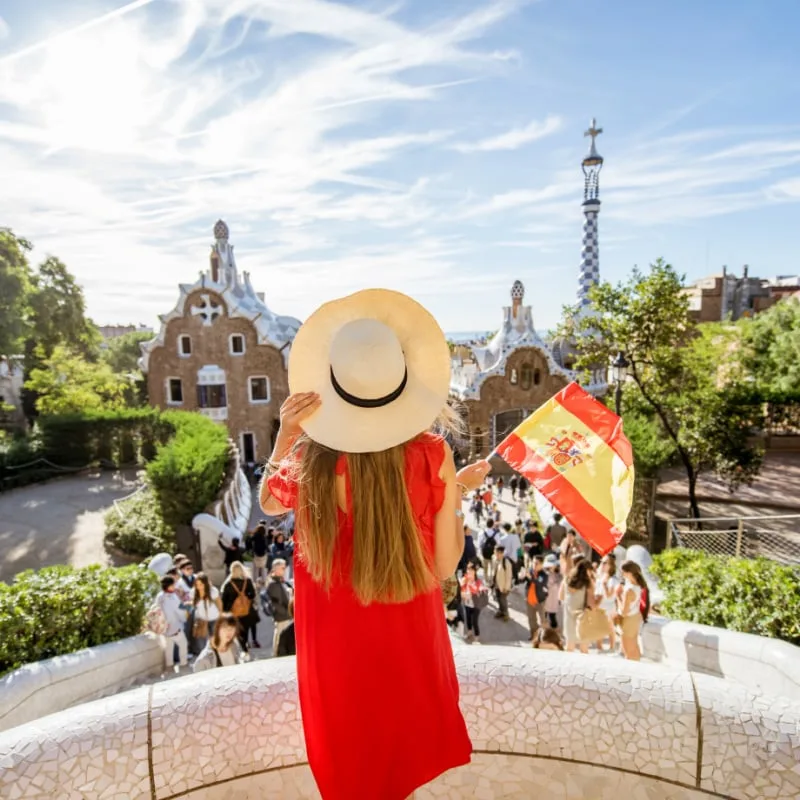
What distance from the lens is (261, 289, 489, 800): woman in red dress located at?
1934mm

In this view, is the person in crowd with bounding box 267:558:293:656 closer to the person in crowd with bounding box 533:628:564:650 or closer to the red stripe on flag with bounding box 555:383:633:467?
the person in crowd with bounding box 533:628:564:650

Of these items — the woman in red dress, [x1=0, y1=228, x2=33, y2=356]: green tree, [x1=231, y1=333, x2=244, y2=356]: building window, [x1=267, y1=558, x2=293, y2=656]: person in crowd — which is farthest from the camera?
[x1=231, y1=333, x2=244, y2=356]: building window

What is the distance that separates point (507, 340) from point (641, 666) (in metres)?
21.4

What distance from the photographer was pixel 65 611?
5.12 m

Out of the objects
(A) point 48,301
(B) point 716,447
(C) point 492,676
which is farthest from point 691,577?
(A) point 48,301

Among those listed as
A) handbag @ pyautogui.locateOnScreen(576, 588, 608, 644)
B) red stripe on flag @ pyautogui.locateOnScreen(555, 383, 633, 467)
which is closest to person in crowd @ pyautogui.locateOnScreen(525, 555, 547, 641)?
handbag @ pyautogui.locateOnScreen(576, 588, 608, 644)

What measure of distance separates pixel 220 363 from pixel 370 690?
79.1ft

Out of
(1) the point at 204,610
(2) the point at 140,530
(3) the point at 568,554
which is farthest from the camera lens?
(2) the point at 140,530

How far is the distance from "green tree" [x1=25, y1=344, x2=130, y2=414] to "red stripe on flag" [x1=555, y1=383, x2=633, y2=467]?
25938 millimetres

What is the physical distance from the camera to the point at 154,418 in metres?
23.2

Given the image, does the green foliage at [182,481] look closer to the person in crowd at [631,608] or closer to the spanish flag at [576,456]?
the person in crowd at [631,608]

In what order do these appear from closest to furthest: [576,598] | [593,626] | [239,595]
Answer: [593,626] < [576,598] < [239,595]

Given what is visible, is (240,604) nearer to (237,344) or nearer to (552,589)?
(552,589)

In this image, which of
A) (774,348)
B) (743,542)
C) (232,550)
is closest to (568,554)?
(743,542)
